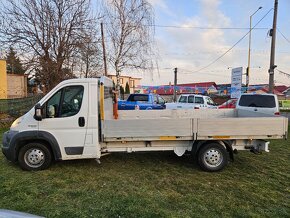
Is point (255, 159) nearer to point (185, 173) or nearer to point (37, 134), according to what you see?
point (185, 173)

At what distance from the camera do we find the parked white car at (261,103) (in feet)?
36.5

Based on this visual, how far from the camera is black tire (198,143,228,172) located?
20.6 feet

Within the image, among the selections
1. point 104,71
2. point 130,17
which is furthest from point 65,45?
point 130,17

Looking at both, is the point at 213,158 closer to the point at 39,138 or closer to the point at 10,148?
the point at 39,138

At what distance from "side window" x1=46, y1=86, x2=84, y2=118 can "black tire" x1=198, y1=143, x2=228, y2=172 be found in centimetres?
308

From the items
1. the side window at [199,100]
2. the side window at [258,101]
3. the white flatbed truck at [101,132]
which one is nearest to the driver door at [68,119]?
the white flatbed truck at [101,132]

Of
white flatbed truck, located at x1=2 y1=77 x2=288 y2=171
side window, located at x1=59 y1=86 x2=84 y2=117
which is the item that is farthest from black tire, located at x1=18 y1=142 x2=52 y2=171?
side window, located at x1=59 y1=86 x2=84 y2=117

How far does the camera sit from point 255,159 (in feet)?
24.7

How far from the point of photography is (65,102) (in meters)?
6.18

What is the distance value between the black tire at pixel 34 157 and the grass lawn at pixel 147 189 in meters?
0.18

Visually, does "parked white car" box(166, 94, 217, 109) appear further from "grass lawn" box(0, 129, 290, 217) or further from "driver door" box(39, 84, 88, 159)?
"driver door" box(39, 84, 88, 159)

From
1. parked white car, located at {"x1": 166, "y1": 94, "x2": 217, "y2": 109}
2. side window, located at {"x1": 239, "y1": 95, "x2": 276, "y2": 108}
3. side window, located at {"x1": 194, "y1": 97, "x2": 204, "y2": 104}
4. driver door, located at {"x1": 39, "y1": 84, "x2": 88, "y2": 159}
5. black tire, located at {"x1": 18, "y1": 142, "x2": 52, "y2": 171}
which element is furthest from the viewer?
side window, located at {"x1": 194, "y1": 97, "x2": 204, "y2": 104}

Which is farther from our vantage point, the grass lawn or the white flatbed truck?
the white flatbed truck

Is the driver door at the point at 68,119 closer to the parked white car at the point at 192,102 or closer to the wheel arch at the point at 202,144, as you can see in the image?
the wheel arch at the point at 202,144
